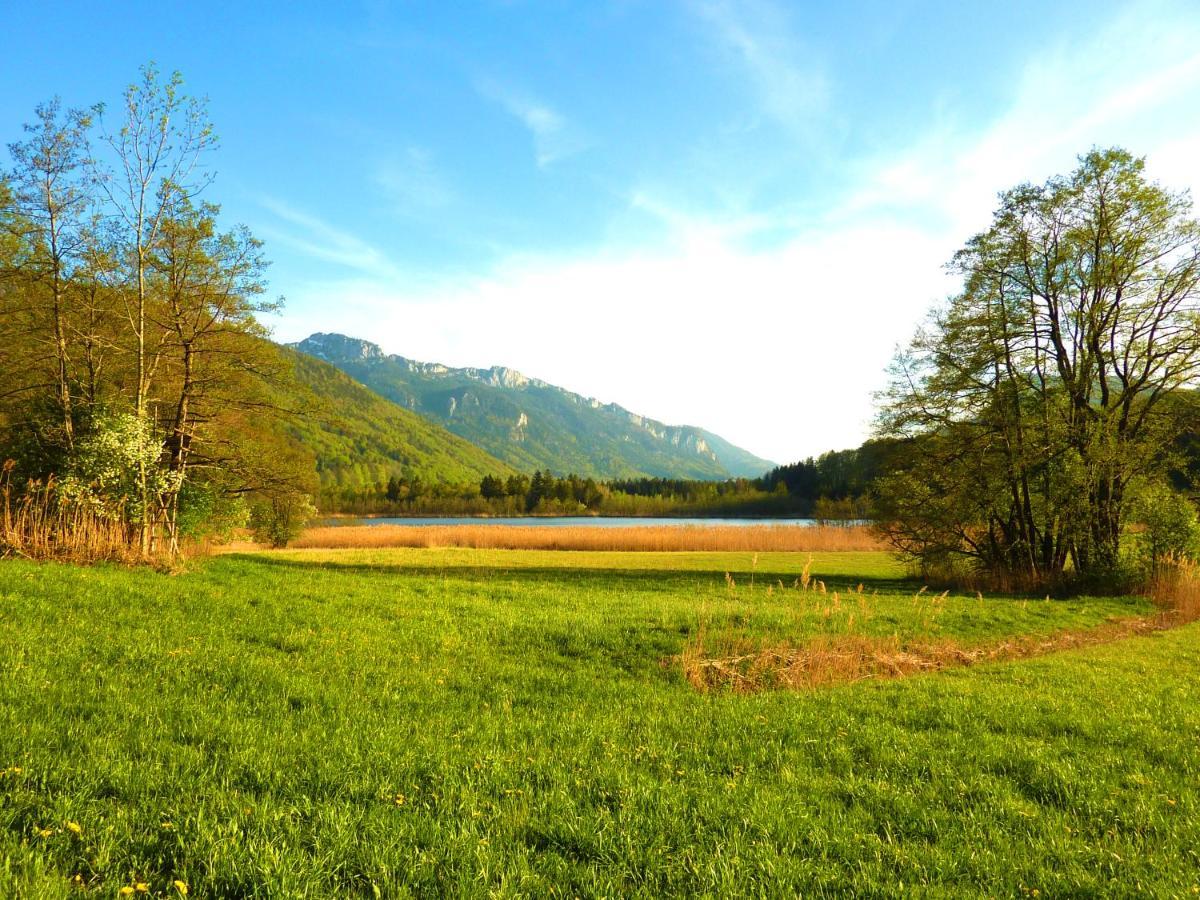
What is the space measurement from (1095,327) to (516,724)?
27.5 m

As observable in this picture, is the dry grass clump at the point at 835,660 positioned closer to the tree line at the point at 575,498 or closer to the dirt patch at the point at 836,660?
the dirt patch at the point at 836,660

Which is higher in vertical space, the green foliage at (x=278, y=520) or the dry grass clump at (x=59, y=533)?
the dry grass clump at (x=59, y=533)

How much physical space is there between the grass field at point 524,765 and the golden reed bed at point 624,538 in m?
32.5

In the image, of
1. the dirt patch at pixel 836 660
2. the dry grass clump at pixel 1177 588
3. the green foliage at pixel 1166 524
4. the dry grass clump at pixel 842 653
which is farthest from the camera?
the green foliage at pixel 1166 524

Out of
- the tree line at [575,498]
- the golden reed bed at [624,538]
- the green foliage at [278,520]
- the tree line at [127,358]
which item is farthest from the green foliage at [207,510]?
the tree line at [575,498]

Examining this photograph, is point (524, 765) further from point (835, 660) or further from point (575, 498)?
point (575, 498)

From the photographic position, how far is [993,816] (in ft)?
15.0

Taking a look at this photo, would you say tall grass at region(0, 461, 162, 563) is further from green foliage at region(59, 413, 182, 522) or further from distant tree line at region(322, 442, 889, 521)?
distant tree line at region(322, 442, 889, 521)

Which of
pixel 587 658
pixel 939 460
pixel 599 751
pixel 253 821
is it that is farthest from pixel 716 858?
pixel 939 460

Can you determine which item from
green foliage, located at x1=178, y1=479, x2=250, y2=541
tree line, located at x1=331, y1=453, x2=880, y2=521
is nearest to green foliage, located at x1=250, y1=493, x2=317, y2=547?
green foliage, located at x1=178, y1=479, x2=250, y2=541

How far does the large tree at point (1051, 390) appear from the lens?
22203 mm

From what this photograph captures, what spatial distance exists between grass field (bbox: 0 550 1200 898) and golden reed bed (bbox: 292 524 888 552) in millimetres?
32532

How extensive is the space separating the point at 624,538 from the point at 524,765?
40376 millimetres

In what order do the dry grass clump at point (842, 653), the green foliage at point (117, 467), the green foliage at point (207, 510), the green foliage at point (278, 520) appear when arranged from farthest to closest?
1. the green foliage at point (278, 520)
2. the green foliage at point (207, 510)
3. the green foliage at point (117, 467)
4. the dry grass clump at point (842, 653)
